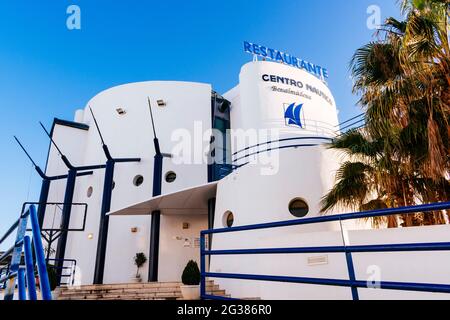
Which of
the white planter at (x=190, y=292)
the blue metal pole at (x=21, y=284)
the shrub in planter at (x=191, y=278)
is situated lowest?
the white planter at (x=190, y=292)

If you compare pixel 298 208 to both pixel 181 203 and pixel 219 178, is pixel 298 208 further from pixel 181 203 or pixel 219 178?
pixel 219 178

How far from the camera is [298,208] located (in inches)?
335

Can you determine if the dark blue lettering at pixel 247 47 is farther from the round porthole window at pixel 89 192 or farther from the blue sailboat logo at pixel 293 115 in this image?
the round porthole window at pixel 89 192

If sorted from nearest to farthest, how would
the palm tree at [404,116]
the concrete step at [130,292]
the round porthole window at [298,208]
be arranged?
the palm tree at [404,116] < the concrete step at [130,292] < the round porthole window at [298,208]

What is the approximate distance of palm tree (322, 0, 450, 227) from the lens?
5906 mm

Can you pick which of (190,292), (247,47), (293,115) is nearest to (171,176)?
(293,115)

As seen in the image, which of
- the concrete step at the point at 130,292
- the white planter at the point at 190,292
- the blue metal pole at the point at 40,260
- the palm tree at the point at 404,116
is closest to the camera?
the blue metal pole at the point at 40,260

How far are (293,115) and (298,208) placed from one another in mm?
6343

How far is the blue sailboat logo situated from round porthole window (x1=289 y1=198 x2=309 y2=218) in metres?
5.71

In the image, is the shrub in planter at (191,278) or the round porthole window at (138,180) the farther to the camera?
the round porthole window at (138,180)

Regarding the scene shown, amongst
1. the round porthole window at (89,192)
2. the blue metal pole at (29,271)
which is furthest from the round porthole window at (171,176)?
the blue metal pole at (29,271)

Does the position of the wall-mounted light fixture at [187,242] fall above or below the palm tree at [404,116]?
below

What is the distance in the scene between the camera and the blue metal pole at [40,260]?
7.86ft

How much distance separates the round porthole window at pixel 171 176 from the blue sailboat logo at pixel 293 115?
6.43m
